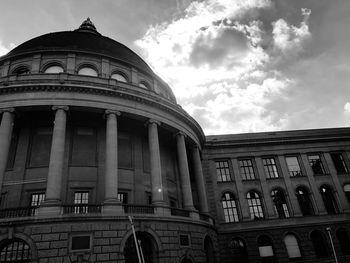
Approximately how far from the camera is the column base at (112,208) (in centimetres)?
2145

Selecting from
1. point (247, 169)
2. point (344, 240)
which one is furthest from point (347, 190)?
point (247, 169)

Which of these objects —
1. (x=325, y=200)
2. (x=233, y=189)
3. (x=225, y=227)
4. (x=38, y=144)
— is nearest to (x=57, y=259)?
(x=38, y=144)

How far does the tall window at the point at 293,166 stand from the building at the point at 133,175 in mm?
160

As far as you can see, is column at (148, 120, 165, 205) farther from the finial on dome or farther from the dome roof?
the finial on dome

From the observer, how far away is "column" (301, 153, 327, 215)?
3809 centimetres

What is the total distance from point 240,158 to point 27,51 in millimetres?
30079

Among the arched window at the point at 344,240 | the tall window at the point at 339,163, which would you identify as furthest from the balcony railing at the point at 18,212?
the tall window at the point at 339,163

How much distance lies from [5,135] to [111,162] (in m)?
8.66

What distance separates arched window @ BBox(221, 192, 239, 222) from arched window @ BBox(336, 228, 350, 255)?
13.5m

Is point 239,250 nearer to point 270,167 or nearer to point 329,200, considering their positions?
point 270,167

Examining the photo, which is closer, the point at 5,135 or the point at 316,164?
the point at 5,135

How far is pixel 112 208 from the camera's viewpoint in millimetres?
21734

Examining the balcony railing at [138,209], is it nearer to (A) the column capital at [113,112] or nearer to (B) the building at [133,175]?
(B) the building at [133,175]

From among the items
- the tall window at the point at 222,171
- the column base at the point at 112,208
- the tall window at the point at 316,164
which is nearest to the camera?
the column base at the point at 112,208
